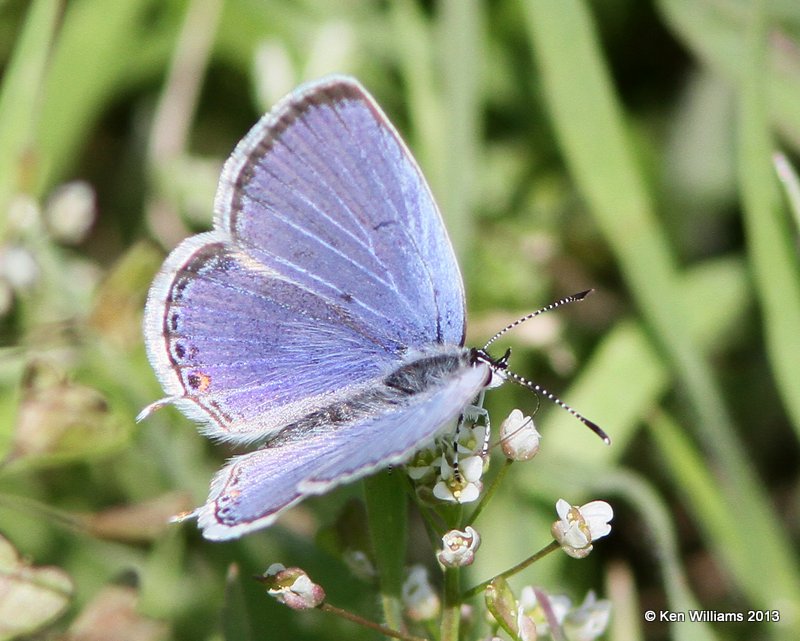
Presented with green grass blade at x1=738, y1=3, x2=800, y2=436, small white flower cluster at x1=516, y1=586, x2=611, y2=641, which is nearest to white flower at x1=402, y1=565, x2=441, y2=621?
small white flower cluster at x1=516, y1=586, x2=611, y2=641

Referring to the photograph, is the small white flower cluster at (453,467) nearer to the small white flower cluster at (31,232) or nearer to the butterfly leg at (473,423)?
the butterfly leg at (473,423)

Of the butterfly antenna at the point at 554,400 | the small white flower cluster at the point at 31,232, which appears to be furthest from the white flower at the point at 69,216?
the butterfly antenna at the point at 554,400

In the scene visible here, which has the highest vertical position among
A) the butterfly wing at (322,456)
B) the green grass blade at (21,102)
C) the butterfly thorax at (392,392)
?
the green grass blade at (21,102)

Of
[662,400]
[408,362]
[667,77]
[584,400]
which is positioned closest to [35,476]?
[408,362]

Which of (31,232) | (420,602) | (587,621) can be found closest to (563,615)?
(587,621)

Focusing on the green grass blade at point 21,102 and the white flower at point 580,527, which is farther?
the green grass blade at point 21,102

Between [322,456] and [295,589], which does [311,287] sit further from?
[295,589]

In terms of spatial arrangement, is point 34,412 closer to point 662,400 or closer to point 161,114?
point 161,114
